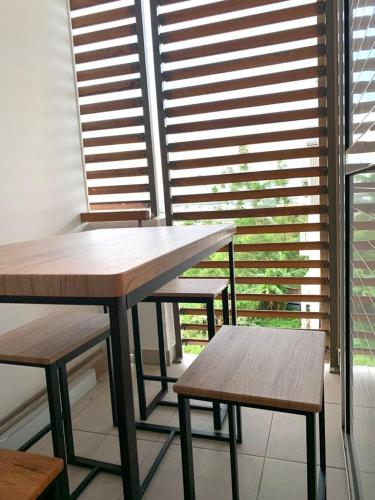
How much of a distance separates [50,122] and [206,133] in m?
1.00

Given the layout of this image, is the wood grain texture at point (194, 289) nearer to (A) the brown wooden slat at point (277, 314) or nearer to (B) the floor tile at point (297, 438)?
(A) the brown wooden slat at point (277, 314)

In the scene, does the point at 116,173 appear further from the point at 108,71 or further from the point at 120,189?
the point at 108,71

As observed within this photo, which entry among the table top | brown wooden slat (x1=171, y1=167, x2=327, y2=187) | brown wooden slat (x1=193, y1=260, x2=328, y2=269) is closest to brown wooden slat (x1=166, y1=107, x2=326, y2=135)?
brown wooden slat (x1=171, y1=167, x2=327, y2=187)

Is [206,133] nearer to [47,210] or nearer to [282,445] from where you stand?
[47,210]

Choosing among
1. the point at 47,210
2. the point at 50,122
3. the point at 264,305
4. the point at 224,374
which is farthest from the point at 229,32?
the point at 224,374

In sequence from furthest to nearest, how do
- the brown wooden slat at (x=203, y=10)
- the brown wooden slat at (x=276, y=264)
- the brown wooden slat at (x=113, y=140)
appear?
the brown wooden slat at (x=113, y=140), the brown wooden slat at (x=276, y=264), the brown wooden slat at (x=203, y=10)

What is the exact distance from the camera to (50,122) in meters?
2.52

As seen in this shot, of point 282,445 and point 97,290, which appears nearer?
point 97,290

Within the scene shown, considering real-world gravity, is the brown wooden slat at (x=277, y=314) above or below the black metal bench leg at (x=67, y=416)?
above

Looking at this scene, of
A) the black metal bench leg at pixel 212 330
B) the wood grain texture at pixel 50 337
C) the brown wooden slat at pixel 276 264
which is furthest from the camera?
the brown wooden slat at pixel 276 264

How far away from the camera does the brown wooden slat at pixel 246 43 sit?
2.29 m

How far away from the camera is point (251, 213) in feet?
8.44

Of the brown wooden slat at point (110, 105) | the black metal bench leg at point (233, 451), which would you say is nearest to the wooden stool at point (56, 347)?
the black metal bench leg at point (233, 451)

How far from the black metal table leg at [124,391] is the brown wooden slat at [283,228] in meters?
1.88
